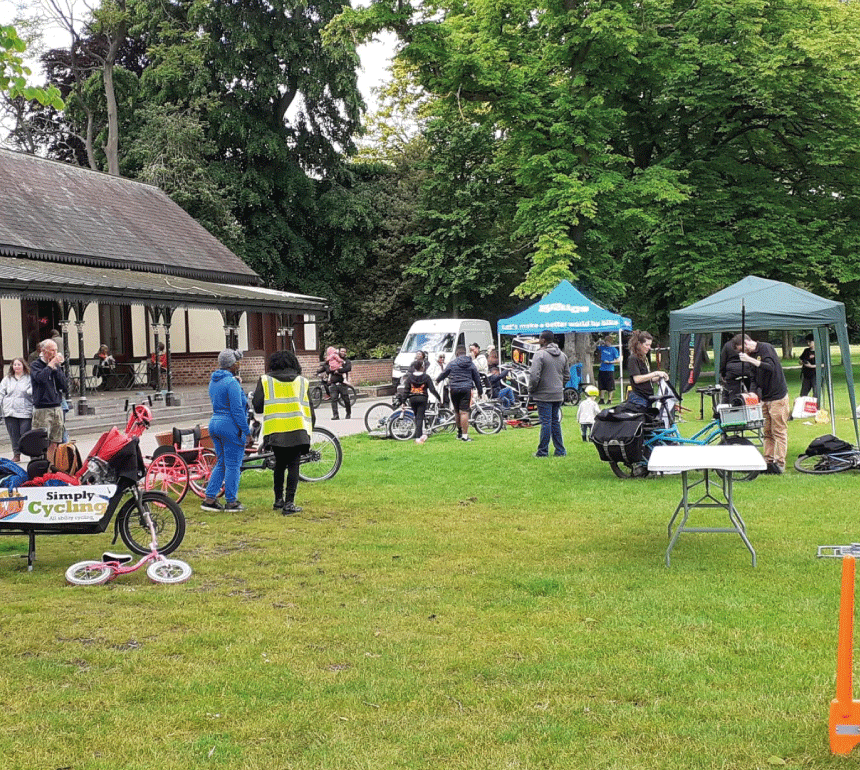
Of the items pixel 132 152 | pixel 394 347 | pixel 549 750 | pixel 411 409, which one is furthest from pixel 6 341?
pixel 549 750

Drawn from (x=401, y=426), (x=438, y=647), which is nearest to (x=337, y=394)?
(x=401, y=426)

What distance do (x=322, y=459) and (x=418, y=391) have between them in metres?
4.46

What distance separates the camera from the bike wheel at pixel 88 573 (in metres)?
7.18

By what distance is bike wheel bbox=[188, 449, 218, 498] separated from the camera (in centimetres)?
1114

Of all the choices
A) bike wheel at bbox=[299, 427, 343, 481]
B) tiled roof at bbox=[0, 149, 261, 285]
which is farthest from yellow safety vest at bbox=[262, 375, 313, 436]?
tiled roof at bbox=[0, 149, 261, 285]

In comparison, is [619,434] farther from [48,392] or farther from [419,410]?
[48,392]

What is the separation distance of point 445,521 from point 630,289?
83.8 ft

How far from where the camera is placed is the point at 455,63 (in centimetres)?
2628

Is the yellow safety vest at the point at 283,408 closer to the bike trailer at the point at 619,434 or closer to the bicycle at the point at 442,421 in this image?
the bike trailer at the point at 619,434

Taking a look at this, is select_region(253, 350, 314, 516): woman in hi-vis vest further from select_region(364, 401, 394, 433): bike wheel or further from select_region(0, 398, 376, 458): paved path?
select_region(364, 401, 394, 433): bike wheel

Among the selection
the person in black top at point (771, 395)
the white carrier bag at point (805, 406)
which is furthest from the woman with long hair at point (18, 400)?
the white carrier bag at point (805, 406)

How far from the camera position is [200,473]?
37.1 feet

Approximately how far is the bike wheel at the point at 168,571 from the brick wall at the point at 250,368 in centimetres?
2308

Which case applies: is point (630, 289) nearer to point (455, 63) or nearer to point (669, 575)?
point (455, 63)
